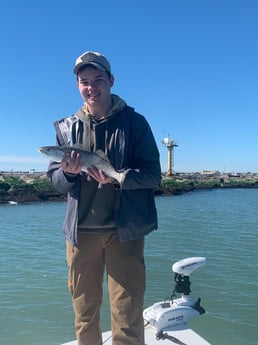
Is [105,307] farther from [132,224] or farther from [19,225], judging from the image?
[19,225]

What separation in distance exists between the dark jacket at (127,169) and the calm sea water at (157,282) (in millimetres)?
4477

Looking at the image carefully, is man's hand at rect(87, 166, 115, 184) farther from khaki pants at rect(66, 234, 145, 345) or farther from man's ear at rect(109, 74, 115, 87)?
man's ear at rect(109, 74, 115, 87)

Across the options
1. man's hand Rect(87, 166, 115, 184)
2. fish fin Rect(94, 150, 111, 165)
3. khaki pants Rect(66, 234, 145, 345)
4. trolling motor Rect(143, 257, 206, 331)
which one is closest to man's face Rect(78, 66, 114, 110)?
fish fin Rect(94, 150, 111, 165)

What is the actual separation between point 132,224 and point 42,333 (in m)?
5.12

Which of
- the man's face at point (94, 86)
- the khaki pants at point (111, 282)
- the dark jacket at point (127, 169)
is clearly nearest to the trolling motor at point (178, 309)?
the khaki pants at point (111, 282)

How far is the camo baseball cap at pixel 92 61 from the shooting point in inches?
129

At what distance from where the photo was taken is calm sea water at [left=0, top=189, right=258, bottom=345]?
7523 mm

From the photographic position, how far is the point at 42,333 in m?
7.38

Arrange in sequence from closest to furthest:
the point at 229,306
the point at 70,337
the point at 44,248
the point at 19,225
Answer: the point at 70,337
the point at 229,306
the point at 44,248
the point at 19,225

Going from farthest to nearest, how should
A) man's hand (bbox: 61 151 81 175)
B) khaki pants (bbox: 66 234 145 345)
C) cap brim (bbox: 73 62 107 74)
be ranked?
khaki pants (bbox: 66 234 145 345)
cap brim (bbox: 73 62 107 74)
man's hand (bbox: 61 151 81 175)

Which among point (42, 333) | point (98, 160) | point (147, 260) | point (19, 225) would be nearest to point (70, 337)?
point (42, 333)

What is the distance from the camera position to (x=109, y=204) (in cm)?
339

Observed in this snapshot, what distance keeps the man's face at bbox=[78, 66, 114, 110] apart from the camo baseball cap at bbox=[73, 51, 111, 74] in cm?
4

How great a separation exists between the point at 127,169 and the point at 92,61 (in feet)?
3.11
